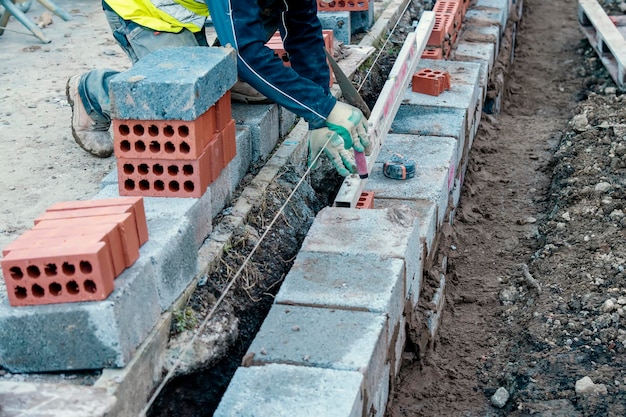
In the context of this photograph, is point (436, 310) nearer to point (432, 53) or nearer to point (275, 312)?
point (275, 312)

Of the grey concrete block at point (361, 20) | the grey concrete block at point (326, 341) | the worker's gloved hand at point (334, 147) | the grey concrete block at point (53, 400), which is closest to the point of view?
the grey concrete block at point (53, 400)

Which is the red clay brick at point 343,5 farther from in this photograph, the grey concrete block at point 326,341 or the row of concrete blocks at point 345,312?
the grey concrete block at point 326,341

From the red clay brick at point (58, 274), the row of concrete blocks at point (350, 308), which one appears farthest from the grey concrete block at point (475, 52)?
the red clay brick at point (58, 274)

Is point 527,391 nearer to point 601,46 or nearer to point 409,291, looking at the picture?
point 409,291

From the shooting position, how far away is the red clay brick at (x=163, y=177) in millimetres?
3404

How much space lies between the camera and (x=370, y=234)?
3713 millimetres

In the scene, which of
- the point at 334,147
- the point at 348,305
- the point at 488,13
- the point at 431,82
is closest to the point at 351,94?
the point at 334,147

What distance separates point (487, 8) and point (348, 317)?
5.65 m

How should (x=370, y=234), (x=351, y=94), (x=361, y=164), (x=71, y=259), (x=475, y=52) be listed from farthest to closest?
(x=475, y=52) → (x=351, y=94) → (x=361, y=164) → (x=370, y=234) → (x=71, y=259)

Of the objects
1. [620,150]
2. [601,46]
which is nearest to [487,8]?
[601,46]

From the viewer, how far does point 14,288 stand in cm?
269

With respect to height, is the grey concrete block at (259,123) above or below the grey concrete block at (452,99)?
above

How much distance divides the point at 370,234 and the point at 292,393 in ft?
3.47

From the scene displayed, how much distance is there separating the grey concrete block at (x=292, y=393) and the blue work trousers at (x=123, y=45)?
5.63 ft
